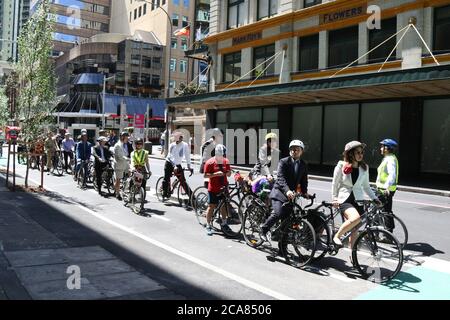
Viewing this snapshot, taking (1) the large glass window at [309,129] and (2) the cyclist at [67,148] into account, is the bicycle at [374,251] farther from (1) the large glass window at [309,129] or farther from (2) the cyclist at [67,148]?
(1) the large glass window at [309,129]

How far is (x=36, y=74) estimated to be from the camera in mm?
13461

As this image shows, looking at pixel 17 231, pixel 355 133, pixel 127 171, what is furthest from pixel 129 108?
pixel 17 231

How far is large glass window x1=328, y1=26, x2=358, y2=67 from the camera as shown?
24.3 meters

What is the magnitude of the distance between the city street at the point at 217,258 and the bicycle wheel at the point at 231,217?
0.68 ft

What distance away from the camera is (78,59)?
7862cm

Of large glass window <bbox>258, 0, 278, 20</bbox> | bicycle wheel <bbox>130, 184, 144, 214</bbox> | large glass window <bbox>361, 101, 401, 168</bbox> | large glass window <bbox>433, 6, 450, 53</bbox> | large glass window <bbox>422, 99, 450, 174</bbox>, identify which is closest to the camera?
bicycle wheel <bbox>130, 184, 144, 214</bbox>

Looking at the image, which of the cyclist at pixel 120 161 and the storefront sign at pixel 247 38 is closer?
the cyclist at pixel 120 161

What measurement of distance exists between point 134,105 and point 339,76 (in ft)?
165

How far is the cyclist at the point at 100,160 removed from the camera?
13.8 meters

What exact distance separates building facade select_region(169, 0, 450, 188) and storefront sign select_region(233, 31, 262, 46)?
0.22 ft

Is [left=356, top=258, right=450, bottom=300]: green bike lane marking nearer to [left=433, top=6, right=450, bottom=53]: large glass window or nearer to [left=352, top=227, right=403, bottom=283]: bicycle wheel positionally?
[left=352, top=227, right=403, bottom=283]: bicycle wheel

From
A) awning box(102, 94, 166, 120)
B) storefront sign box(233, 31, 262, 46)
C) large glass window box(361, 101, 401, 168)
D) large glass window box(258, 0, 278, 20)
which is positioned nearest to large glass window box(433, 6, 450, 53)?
large glass window box(361, 101, 401, 168)

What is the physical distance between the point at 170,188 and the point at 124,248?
497 centimetres

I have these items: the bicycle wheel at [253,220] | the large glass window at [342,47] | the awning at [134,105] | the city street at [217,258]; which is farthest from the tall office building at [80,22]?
the bicycle wheel at [253,220]
